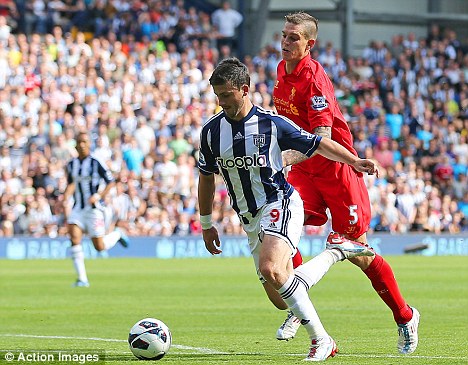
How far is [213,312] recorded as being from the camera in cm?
1348

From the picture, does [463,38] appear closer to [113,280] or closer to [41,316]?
[113,280]

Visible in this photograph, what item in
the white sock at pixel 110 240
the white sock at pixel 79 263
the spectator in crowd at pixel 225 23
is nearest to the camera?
the white sock at pixel 79 263

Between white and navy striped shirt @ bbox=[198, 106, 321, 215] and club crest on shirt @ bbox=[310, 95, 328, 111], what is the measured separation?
2.48 ft

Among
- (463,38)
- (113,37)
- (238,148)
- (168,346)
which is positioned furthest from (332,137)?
(463,38)

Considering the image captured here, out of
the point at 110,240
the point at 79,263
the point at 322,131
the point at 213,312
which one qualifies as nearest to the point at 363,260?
the point at 322,131

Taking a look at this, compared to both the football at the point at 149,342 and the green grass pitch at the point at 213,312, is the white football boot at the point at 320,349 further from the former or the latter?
the football at the point at 149,342

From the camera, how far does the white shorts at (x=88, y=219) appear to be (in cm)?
1831

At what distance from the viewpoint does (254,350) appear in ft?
30.2

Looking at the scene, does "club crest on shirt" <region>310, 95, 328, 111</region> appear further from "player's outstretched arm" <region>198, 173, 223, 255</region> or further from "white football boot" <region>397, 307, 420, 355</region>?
"white football boot" <region>397, 307, 420, 355</region>

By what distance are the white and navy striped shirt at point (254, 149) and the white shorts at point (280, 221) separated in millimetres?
64

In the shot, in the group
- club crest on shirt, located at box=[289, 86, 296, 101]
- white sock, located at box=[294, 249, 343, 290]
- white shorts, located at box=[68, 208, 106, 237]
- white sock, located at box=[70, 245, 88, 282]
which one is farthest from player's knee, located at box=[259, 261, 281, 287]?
white shorts, located at box=[68, 208, 106, 237]

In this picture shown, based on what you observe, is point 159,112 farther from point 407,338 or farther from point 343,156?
point 343,156

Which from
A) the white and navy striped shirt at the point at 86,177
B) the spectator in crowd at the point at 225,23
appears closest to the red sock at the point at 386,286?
the white and navy striped shirt at the point at 86,177

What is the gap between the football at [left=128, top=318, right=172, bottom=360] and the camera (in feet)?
27.8
